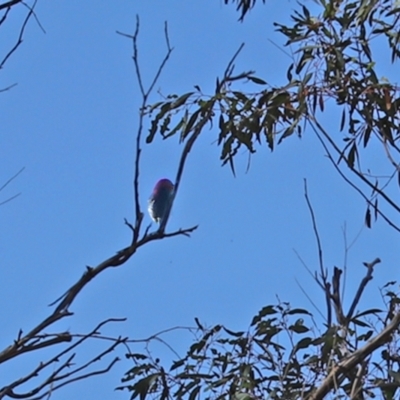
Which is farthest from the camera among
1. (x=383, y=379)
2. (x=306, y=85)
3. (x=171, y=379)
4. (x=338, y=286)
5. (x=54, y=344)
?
(x=306, y=85)

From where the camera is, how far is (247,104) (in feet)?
9.54

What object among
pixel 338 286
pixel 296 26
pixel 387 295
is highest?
pixel 296 26

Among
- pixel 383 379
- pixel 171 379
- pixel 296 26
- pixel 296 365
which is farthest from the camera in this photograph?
pixel 296 26

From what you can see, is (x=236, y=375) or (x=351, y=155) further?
(x=351, y=155)

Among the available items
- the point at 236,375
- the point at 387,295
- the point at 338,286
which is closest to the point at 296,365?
the point at 236,375

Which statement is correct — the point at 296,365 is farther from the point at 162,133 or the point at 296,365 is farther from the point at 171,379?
the point at 162,133

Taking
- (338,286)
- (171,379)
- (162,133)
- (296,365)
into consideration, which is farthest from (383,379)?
(162,133)

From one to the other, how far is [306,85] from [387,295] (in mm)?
637

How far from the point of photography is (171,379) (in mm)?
2584

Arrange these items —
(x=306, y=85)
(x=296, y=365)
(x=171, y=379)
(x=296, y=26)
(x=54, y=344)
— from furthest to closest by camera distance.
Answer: (x=296, y=26), (x=306, y=85), (x=171, y=379), (x=296, y=365), (x=54, y=344)

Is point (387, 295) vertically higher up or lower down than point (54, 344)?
higher up

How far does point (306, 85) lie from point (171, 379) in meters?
0.90

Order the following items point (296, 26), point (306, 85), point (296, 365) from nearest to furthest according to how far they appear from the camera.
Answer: point (296, 365), point (306, 85), point (296, 26)

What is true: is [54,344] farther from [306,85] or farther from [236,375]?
[306,85]
